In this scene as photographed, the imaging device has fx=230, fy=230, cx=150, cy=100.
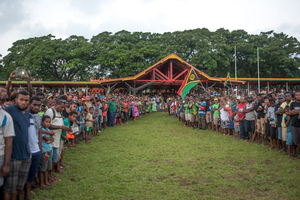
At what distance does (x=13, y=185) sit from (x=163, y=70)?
26.1 m

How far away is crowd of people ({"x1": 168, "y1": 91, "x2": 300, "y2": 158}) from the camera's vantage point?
6.50m

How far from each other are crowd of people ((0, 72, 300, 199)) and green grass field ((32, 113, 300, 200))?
0.49m

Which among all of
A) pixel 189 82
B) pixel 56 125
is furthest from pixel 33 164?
pixel 189 82

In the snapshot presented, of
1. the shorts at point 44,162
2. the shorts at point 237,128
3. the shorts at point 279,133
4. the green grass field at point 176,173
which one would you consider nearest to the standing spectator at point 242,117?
the shorts at point 237,128

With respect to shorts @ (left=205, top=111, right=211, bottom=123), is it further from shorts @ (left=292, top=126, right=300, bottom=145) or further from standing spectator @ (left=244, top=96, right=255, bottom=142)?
shorts @ (left=292, top=126, right=300, bottom=145)

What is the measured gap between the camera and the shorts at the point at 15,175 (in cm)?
320

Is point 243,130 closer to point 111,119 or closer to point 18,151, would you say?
point 111,119

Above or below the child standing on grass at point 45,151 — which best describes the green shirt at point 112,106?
above

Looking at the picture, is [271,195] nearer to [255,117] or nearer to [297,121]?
[297,121]

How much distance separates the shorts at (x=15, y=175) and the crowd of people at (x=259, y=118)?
247 inches

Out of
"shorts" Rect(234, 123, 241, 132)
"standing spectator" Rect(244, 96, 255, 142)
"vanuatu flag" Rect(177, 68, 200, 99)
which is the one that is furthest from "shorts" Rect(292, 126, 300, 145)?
"vanuatu flag" Rect(177, 68, 200, 99)

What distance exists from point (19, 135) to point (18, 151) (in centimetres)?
23

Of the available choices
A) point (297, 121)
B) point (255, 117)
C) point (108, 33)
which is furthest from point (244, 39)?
point (297, 121)

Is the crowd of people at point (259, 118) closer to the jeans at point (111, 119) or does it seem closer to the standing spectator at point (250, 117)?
the standing spectator at point (250, 117)
